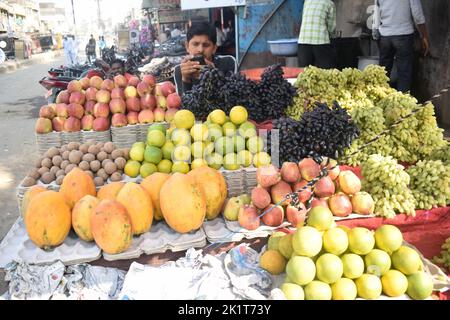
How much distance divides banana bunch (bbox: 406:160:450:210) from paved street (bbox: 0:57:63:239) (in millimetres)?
3472

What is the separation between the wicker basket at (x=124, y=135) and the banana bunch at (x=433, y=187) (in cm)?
220

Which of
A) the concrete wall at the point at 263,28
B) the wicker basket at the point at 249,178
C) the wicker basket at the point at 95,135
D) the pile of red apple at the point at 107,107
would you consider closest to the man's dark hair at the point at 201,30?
the pile of red apple at the point at 107,107

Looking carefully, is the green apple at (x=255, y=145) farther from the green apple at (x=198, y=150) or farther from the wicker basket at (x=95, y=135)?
the wicker basket at (x=95, y=135)

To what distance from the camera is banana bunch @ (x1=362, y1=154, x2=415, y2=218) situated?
209 cm

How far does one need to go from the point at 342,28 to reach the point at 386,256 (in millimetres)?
6672

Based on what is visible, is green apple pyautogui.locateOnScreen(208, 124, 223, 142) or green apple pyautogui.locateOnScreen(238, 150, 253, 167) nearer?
green apple pyautogui.locateOnScreen(238, 150, 253, 167)

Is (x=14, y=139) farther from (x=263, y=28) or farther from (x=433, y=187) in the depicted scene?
(x=433, y=187)

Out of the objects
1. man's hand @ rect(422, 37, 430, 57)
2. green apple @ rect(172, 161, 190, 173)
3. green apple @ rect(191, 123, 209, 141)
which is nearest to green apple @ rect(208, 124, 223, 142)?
green apple @ rect(191, 123, 209, 141)

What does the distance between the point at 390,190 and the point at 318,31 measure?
11.7 ft

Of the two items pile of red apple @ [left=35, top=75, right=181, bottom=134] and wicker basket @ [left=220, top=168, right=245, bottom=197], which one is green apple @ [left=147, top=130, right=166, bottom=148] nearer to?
wicker basket @ [left=220, top=168, right=245, bottom=197]

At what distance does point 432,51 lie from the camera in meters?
4.73

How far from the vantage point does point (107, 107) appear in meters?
3.29
